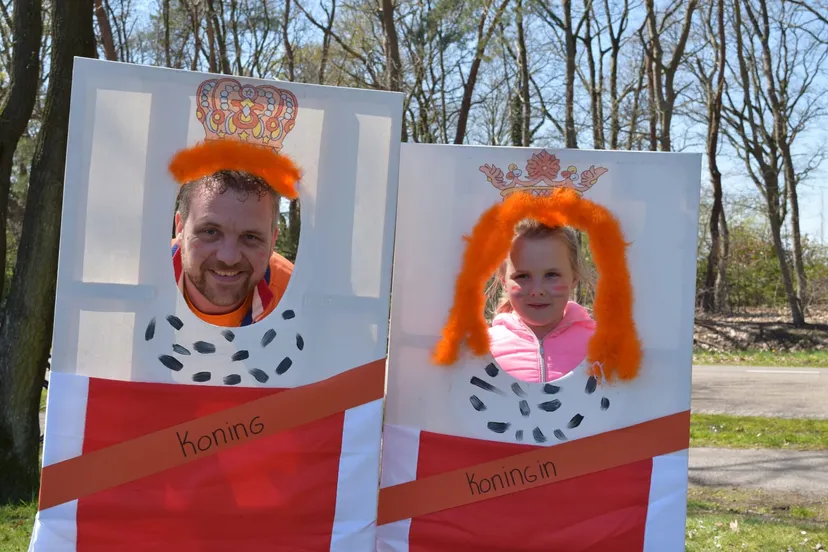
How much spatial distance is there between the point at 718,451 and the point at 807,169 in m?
14.4

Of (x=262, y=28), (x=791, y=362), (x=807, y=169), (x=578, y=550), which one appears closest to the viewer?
(x=578, y=550)

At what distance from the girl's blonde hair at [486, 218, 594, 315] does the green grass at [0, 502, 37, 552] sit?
2.76 m

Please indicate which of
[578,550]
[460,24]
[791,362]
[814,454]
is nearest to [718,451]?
[814,454]

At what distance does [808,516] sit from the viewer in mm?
4992

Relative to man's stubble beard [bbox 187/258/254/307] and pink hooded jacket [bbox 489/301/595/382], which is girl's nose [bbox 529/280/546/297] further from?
man's stubble beard [bbox 187/258/254/307]

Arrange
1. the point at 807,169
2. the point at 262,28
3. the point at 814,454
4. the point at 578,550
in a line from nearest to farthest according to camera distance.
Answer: the point at 578,550, the point at 814,454, the point at 262,28, the point at 807,169

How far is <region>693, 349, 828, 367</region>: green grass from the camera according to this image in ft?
41.5

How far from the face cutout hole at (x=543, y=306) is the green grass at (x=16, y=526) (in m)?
2.78

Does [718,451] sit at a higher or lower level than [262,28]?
lower

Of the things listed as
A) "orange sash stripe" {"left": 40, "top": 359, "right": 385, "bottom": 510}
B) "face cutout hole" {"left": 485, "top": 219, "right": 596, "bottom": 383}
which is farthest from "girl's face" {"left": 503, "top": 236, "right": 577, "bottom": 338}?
"orange sash stripe" {"left": 40, "top": 359, "right": 385, "bottom": 510}

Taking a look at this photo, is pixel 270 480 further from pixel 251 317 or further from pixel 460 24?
pixel 460 24

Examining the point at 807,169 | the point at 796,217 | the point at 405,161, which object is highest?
the point at 807,169

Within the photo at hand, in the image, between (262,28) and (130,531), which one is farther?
(262,28)

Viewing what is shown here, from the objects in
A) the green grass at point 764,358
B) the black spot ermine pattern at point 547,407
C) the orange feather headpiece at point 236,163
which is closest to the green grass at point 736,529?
the black spot ermine pattern at point 547,407
